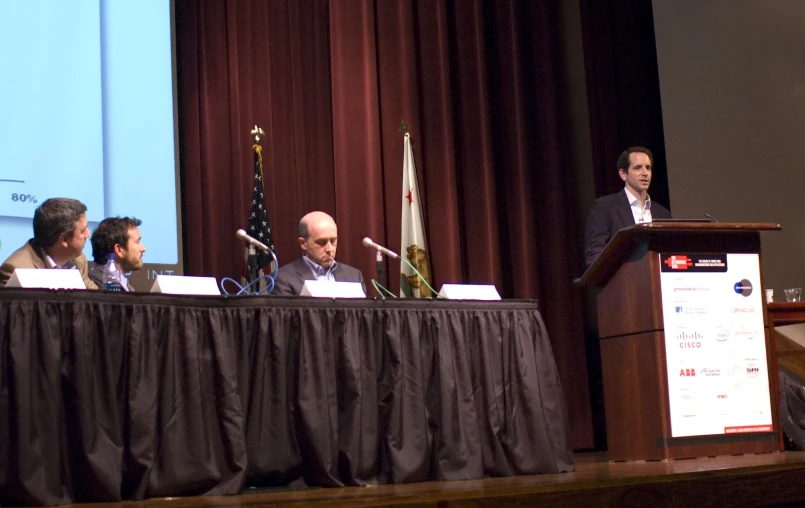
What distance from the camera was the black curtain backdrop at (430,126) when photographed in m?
5.04

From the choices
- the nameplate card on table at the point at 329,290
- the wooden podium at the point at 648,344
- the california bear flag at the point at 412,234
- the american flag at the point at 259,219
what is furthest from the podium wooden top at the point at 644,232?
the american flag at the point at 259,219

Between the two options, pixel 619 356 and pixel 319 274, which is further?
pixel 319 274

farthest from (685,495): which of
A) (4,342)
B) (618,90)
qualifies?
(618,90)

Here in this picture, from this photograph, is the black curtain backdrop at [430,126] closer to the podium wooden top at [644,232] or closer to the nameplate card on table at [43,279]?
the podium wooden top at [644,232]

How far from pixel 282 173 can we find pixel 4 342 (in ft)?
9.09

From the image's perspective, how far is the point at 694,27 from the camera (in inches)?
211

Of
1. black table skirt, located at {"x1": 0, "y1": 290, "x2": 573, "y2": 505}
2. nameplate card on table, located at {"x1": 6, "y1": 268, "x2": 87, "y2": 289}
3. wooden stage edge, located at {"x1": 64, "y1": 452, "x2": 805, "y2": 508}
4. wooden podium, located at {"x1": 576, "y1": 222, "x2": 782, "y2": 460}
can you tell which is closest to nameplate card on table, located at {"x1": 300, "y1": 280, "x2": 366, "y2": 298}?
black table skirt, located at {"x1": 0, "y1": 290, "x2": 573, "y2": 505}

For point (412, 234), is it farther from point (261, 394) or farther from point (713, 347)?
point (261, 394)

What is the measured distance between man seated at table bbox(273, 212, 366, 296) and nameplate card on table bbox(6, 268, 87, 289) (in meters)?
1.51

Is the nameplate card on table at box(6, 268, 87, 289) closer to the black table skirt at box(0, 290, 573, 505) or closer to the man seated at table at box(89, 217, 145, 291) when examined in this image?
the black table skirt at box(0, 290, 573, 505)

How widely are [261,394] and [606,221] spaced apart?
7.33 ft

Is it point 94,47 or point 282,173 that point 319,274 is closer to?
point 282,173

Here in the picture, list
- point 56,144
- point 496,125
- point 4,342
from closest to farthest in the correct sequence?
point 4,342
point 56,144
point 496,125

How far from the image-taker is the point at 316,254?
4277 millimetres
